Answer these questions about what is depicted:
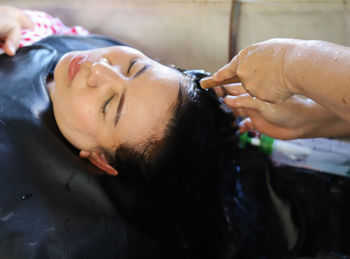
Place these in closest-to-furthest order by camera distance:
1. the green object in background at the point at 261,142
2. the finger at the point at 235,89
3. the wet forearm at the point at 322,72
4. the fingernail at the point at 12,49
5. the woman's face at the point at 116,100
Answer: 1. the wet forearm at the point at 322,72
2. the woman's face at the point at 116,100
3. the finger at the point at 235,89
4. the fingernail at the point at 12,49
5. the green object in background at the point at 261,142

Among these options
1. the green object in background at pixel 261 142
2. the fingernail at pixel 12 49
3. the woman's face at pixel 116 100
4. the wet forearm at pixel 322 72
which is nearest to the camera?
the wet forearm at pixel 322 72

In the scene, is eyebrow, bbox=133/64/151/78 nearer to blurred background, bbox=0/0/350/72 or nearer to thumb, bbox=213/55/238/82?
thumb, bbox=213/55/238/82

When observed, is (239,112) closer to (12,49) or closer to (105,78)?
(105,78)

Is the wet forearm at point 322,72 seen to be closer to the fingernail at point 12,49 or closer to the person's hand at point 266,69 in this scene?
the person's hand at point 266,69

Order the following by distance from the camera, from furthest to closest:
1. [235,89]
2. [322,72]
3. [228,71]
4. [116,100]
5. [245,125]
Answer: [245,125]
[235,89]
[116,100]
[228,71]
[322,72]

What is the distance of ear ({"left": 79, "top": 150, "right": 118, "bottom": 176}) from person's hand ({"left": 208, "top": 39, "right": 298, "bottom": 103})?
48 centimetres

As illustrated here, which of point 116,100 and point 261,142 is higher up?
point 116,100

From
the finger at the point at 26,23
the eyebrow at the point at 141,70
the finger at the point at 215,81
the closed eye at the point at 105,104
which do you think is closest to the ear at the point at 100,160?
the closed eye at the point at 105,104

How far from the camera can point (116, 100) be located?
89cm

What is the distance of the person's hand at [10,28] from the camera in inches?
43.5

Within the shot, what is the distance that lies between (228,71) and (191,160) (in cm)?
30

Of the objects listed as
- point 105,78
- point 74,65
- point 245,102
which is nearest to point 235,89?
point 245,102

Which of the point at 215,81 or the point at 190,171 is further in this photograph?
the point at 190,171

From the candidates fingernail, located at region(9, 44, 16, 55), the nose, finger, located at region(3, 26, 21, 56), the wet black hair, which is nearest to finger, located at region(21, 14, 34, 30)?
finger, located at region(3, 26, 21, 56)
